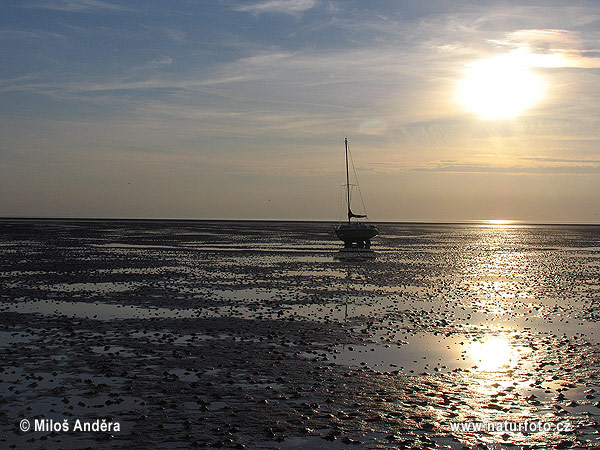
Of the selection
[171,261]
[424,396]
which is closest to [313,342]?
[424,396]

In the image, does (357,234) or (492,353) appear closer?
(492,353)

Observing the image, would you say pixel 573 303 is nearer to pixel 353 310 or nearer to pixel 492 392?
pixel 353 310

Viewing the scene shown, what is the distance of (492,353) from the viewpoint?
18484 millimetres

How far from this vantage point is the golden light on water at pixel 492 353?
55.8 ft

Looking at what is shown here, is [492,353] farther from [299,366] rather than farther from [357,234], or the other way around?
[357,234]

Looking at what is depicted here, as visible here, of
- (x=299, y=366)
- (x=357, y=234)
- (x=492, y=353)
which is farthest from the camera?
(x=357, y=234)

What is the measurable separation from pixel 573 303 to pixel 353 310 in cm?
1273

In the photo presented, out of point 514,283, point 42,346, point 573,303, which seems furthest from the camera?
point 514,283

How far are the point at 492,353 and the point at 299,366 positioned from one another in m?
6.67

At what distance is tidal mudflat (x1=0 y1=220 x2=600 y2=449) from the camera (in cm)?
1136

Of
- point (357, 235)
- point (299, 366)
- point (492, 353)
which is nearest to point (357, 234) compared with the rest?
point (357, 235)

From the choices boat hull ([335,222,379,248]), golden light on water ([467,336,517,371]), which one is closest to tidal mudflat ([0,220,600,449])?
golden light on water ([467,336,517,371])

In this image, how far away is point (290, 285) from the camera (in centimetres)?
3759

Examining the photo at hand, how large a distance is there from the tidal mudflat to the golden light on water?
0.08m
